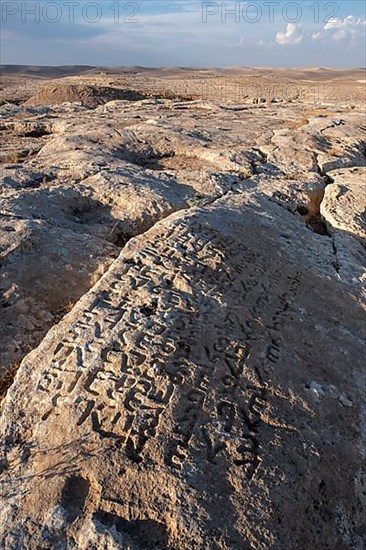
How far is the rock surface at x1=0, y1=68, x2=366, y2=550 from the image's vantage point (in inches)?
148

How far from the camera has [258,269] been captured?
6520 millimetres

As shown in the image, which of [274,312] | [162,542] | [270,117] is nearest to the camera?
[162,542]

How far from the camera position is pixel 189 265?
6113mm

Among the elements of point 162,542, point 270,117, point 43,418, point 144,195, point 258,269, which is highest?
point 270,117

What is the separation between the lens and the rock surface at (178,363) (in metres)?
3.76

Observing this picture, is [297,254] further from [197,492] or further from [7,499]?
[7,499]

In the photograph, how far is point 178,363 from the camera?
188 inches

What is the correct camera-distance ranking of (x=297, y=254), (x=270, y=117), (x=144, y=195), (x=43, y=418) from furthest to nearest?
1. (x=270, y=117)
2. (x=144, y=195)
3. (x=297, y=254)
4. (x=43, y=418)

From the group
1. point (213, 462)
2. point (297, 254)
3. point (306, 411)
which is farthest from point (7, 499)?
point (297, 254)

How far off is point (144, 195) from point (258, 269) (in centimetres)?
250

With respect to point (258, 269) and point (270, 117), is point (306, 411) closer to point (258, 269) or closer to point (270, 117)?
point (258, 269)

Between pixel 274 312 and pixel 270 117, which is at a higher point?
pixel 270 117

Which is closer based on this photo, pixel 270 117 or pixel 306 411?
pixel 306 411

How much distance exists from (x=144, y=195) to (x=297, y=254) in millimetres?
2544
